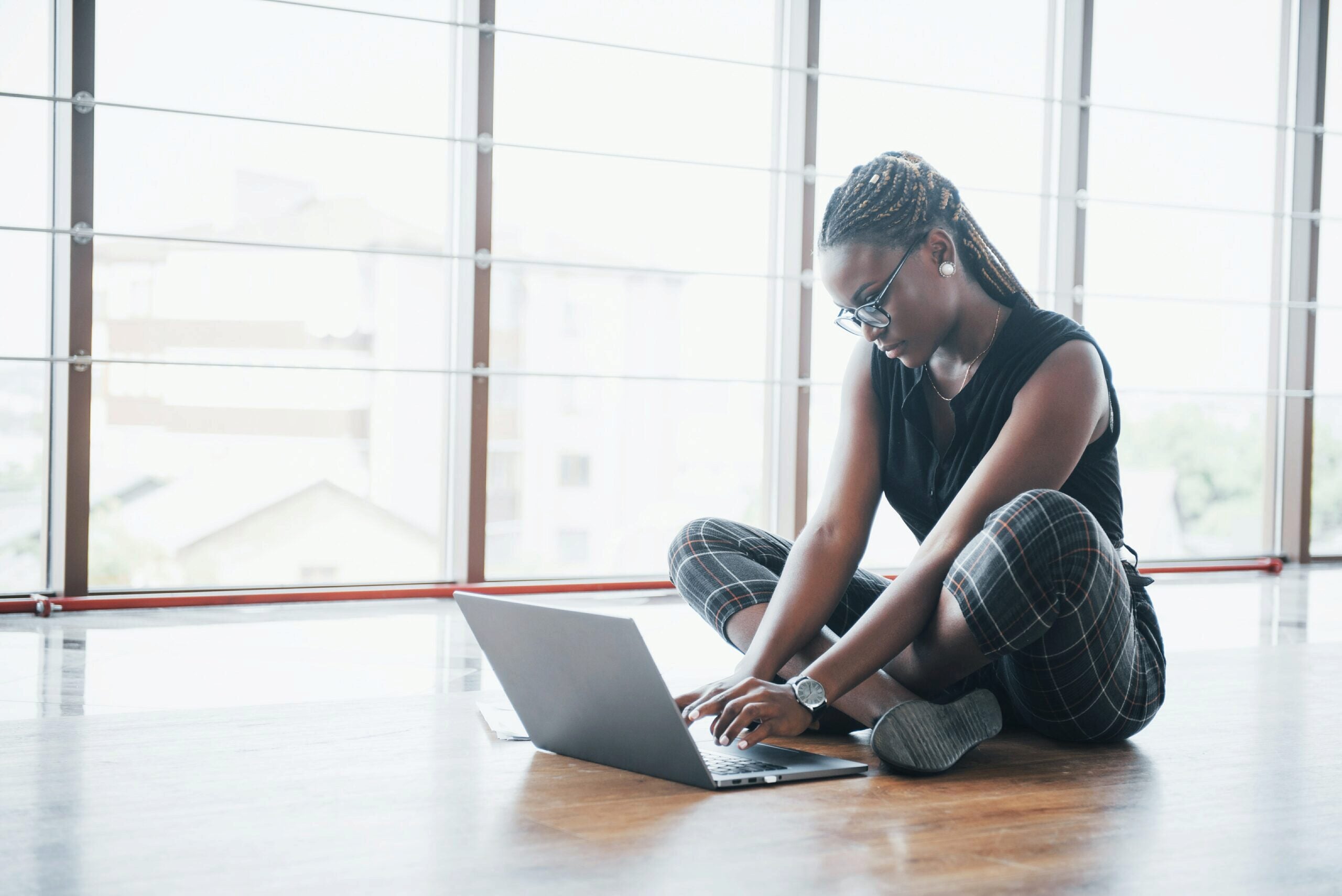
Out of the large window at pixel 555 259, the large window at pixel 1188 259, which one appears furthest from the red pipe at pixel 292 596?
the large window at pixel 1188 259

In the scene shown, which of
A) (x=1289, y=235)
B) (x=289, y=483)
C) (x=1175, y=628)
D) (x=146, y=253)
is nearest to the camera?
(x=1175, y=628)

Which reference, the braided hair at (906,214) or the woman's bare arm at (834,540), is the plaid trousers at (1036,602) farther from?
the braided hair at (906,214)

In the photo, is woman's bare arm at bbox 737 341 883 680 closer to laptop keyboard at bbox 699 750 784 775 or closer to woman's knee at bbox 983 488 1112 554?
laptop keyboard at bbox 699 750 784 775

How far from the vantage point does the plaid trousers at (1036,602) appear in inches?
50.4

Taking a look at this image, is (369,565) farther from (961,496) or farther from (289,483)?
(961,496)

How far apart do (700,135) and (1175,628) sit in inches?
89.0

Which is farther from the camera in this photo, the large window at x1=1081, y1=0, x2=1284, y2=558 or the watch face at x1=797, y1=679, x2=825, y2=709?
the large window at x1=1081, y1=0, x2=1284, y2=558

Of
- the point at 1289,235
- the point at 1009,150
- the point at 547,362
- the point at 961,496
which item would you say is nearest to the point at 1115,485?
the point at 961,496

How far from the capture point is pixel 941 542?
139 cm

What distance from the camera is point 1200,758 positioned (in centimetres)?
150

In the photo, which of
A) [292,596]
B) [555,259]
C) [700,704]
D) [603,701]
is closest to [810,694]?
[700,704]

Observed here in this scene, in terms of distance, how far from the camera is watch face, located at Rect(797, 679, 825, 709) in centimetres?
129

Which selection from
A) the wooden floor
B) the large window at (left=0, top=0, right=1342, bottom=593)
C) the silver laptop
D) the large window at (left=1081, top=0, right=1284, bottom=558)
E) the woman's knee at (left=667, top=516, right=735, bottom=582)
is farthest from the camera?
the large window at (left=1081, top=0, right=1284, bottom=558)

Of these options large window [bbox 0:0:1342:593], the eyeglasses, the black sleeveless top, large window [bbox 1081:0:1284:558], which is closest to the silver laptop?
the black sleeveless top
